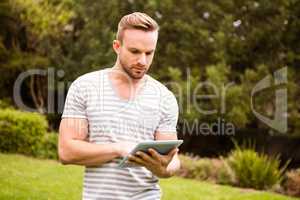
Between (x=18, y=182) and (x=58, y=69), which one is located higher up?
(x=58, y=69)

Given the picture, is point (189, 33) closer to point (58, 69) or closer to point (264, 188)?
point (58, 69)

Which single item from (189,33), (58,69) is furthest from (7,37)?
(189,33)

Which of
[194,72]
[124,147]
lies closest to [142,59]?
[124,147]

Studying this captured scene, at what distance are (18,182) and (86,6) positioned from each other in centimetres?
883

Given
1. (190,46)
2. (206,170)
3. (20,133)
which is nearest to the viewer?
(206,170)

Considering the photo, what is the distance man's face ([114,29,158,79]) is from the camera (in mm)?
2543

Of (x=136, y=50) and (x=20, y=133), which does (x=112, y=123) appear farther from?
(x=20, y=133)

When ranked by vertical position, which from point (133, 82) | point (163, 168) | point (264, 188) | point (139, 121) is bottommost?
point (264, 188)

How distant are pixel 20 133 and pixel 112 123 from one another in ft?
32.3

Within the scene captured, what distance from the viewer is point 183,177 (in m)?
11.5

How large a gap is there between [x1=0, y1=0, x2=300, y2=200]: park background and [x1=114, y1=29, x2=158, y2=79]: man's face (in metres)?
7.62

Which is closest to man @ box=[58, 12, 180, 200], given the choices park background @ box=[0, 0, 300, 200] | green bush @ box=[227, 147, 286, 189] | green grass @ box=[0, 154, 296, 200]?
green grass @ box=[0, 154, 296, 200]

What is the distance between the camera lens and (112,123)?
8.29ft

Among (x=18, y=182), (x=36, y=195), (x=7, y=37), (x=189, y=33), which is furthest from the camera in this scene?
(x=7, y=37)
